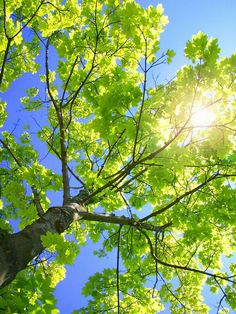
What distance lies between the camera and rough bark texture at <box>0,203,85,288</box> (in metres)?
2.67

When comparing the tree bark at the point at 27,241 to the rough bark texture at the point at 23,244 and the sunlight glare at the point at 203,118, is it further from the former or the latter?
the sunlight glare at the point at 203,118

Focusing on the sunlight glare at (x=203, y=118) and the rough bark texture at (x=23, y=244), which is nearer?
the rough bark texture at (x=23, y=244)

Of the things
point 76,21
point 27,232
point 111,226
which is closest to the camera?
point 27,232

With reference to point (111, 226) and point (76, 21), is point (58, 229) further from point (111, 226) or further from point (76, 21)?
point (76, 21)

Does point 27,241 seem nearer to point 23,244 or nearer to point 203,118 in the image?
point 23,244

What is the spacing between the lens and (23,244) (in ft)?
9.74

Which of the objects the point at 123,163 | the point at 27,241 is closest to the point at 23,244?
the point at 27,241

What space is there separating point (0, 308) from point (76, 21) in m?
5.39

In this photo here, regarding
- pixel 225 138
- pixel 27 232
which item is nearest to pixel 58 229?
pixel 27 232

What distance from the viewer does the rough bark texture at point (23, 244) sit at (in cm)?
267

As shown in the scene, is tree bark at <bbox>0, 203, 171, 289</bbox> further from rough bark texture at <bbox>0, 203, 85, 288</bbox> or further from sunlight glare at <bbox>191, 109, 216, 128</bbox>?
sunlight glare at <bbox>191, 109, 216, 128</bbox>

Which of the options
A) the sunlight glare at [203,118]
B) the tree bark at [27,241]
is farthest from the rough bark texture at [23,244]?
the sunlight glare at [203,118]

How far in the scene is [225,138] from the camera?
4199mm

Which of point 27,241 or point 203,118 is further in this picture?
point 203,118
